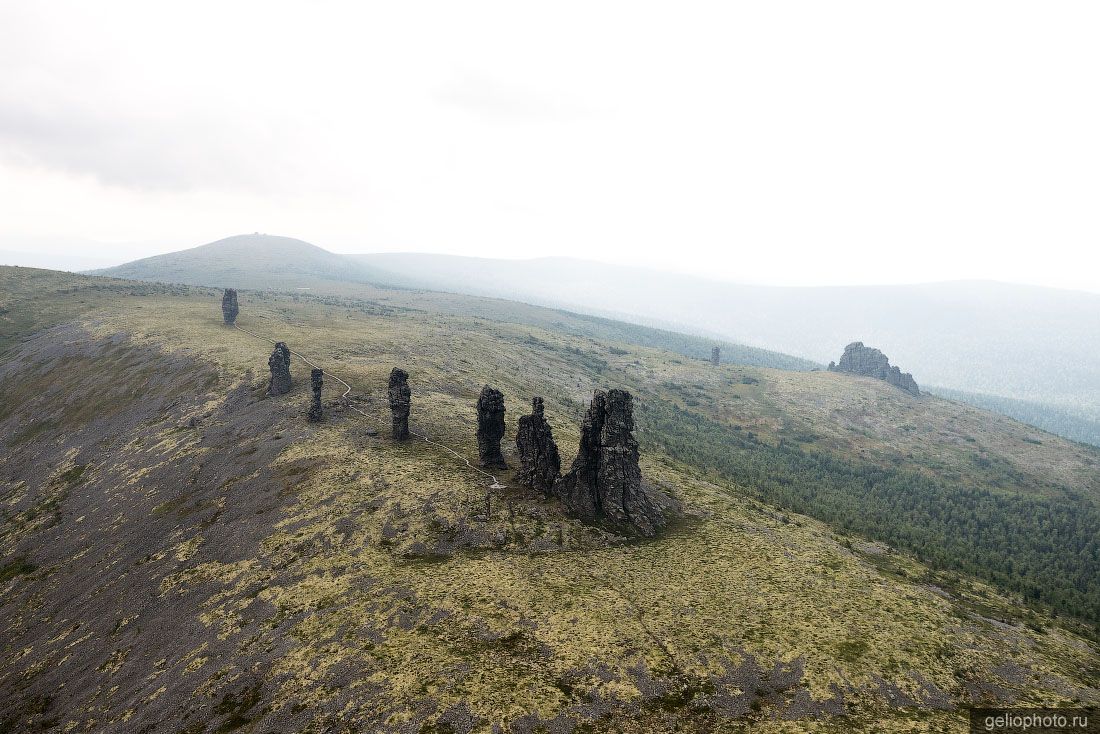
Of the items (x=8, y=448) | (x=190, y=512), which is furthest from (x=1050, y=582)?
(x=8, y=448)

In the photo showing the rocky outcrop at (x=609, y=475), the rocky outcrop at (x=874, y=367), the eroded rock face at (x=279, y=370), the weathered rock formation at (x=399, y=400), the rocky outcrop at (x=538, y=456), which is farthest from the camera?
the rocky outcrop at (x=874, y=367)

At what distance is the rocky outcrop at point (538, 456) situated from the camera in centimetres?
4853

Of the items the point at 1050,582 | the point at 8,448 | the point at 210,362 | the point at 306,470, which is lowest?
the point at 1050,582

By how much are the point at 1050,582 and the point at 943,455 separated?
221 ft

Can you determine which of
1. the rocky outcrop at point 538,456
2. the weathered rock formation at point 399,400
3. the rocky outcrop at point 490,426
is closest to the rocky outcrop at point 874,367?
the rocky outcrop at point 538,456

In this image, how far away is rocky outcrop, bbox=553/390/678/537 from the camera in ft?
150

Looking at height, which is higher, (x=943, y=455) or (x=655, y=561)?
(x=655, y=561)

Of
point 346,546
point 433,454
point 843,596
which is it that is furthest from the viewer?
point 433,454

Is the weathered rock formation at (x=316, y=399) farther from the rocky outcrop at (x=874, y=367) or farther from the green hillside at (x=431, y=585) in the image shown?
the rocky outcrop at (x=874, y=367)

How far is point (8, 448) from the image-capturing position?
68.7 m

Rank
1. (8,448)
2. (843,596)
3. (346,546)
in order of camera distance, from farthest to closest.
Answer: (8,448) < (346,546) < (843,596)

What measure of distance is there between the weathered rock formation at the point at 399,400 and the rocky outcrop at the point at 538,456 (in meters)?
16.9

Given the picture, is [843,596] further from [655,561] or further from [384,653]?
[384,653]

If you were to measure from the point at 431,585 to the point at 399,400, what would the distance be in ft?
91.2
